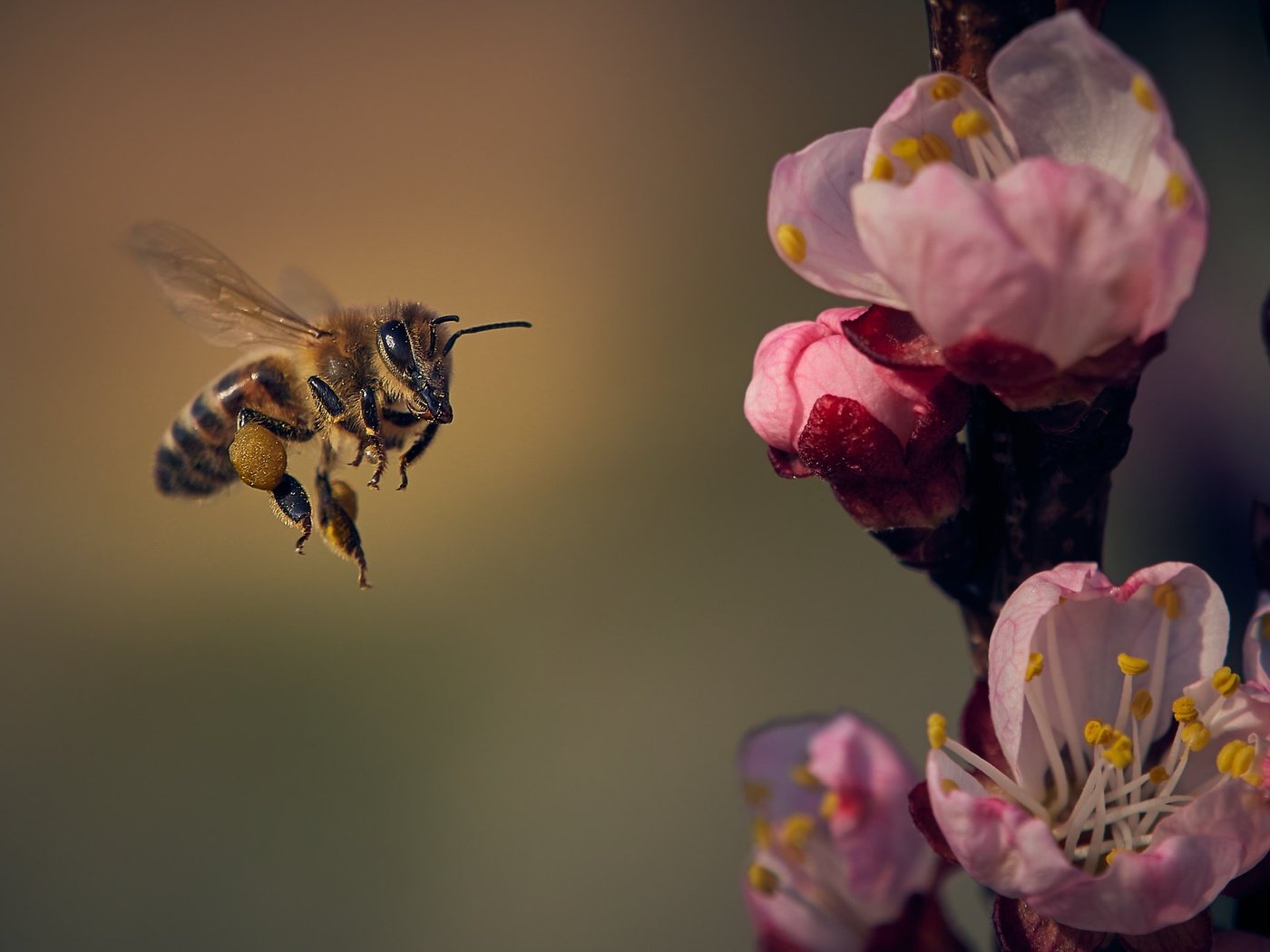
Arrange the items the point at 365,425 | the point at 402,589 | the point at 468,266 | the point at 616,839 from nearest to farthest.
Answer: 1. the point at 365,425
2. the point at 616,839
3. the point at 402,589
4. the point at 468,266

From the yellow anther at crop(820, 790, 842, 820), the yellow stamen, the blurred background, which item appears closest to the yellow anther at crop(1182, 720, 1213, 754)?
the yellow anther at crop(820, 790, 842, 820)

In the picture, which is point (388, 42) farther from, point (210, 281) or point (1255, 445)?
point (210, 281)

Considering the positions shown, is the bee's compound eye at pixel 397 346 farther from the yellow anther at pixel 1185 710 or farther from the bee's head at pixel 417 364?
the yellow anther at pixel 1185 710

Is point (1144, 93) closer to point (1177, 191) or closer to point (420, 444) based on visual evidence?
point (1177, 191)

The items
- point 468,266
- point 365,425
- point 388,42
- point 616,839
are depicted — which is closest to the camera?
point 365,425

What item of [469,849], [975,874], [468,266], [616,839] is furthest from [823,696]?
[975,874]

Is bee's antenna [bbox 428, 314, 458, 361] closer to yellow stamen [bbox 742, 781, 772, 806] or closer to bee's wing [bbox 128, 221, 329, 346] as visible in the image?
bee's wing [bbox 128, 221, 329, 346]

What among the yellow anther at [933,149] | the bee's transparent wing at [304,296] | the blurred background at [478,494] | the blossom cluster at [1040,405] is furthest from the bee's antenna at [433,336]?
the blurred background at [478,494]
